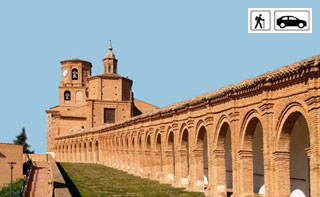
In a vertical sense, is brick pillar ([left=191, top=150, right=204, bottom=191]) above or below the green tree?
below

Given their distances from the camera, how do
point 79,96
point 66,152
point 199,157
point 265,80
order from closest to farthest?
point 265,80 → point 199,157 → point 66,152 → point 79,96

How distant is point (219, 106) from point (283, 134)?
17.5ft

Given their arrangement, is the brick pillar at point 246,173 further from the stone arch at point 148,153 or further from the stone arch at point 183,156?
the stone arch at point 148,153

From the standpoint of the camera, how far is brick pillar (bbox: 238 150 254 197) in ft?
61.4

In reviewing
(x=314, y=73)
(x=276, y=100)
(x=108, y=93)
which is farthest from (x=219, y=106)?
(x=108, y=93)

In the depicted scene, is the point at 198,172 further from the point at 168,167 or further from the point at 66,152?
the point at 66,152

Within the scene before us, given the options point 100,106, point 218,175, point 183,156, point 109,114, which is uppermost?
point 100,106

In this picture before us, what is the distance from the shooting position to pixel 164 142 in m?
28.6

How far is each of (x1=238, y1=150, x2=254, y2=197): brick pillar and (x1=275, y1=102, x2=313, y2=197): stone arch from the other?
1.67 metres

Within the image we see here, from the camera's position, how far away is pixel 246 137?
18.8 m

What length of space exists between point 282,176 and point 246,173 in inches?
108

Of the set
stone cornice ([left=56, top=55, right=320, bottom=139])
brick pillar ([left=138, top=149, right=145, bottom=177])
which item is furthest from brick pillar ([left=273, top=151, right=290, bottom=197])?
brick pillar ([left=138, top=149, right=145, bottom=177])

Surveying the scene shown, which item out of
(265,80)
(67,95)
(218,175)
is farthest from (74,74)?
(265,80)

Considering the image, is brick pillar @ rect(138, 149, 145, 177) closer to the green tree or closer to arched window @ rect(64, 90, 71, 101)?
arched window @ rect(64, 90, 71, 101)
